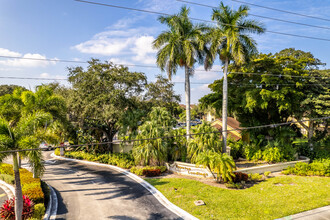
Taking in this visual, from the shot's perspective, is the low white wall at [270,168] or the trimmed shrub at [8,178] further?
the low white wall at [270,168]

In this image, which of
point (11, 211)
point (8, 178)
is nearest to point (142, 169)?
point (11, 211)

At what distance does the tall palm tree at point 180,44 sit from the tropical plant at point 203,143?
6.48ft

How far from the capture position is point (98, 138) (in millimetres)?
30188

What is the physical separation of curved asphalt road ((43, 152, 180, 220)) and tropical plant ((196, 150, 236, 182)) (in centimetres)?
536

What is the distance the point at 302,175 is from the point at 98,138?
25.6 m

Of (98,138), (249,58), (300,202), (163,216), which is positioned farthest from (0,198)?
(249,58)

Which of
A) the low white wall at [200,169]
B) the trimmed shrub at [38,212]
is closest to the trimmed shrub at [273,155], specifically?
the low white wall at [200,169]

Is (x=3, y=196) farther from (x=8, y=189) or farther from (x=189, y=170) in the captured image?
(x=189, y=170)

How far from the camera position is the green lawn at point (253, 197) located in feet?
38.4

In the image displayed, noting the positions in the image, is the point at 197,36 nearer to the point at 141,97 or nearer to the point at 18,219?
the point at 141,97

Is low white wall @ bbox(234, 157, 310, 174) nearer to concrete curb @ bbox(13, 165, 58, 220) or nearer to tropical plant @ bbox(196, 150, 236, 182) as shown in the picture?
tropical plant @ bbox(196, 150, 236, 182)

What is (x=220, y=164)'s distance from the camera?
16.2 metres

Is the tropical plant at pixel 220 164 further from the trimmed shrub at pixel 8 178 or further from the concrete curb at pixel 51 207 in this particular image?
the trimmed shrub at pixel 8 178

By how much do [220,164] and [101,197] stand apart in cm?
938
